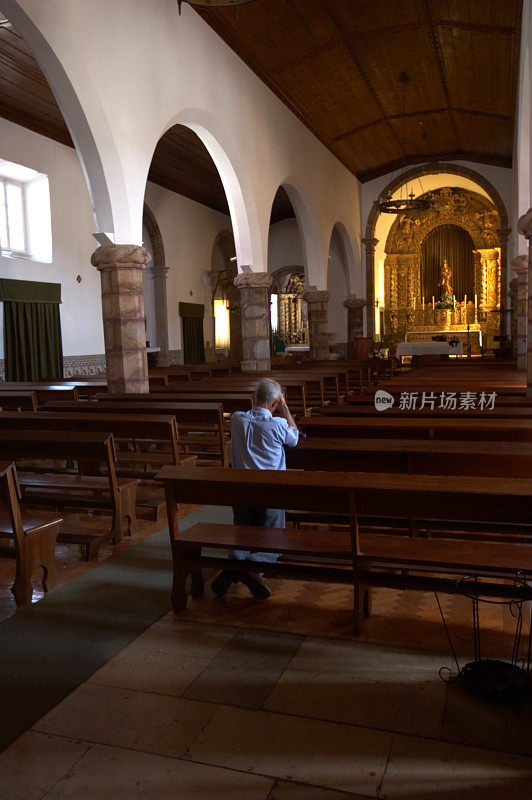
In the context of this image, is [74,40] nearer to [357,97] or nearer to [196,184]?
[357,97]

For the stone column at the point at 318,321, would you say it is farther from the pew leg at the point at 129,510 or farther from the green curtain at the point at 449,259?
the pew leg at the point at 129,510

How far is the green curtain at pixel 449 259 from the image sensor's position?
24.6 meters

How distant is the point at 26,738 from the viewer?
2.34 m

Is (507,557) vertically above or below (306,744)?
above

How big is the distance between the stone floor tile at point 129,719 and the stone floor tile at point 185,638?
1.18 ft

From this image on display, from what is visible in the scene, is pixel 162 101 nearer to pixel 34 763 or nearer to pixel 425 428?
pixel 425 428

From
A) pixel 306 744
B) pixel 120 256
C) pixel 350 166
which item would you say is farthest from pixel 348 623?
pixel 350 166

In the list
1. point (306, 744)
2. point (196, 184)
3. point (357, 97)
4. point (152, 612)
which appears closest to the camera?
point (306, 744)

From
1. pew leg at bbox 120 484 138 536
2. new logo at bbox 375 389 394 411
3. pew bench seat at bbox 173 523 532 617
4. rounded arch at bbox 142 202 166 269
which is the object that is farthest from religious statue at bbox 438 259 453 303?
pew bench seat at bbox 173 523 532 617

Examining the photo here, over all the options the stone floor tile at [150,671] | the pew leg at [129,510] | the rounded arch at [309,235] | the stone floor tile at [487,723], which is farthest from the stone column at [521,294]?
the stone floor tile at [150,671]

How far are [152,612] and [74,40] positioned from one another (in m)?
7.18

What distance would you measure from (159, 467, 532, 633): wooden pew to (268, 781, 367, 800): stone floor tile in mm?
1016

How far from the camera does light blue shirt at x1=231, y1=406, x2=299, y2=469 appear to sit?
378 centimetres

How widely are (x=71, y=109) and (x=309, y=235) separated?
1008cm
